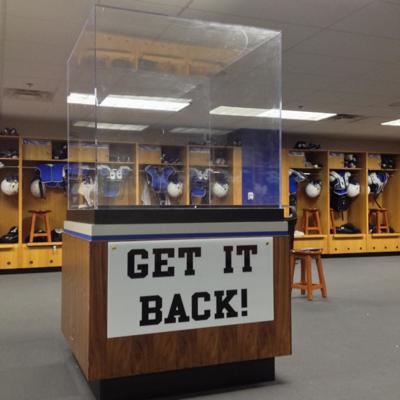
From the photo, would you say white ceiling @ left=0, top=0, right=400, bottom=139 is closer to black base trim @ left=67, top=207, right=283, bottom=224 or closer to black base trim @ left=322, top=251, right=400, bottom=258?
black base trim @ left=67, top=207, right=283, bottom=224

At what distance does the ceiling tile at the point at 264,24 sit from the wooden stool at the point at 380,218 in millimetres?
6549

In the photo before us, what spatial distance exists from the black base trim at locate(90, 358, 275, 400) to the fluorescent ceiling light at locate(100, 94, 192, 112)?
329 centimetres

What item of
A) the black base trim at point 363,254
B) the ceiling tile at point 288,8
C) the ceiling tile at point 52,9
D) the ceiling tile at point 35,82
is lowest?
the black base trim at point 363,254

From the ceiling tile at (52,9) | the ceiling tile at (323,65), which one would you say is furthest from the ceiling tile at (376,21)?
the ceiling tile at (52,9)

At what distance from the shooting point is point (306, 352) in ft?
10.4

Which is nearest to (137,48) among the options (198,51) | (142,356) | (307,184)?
(198,51)

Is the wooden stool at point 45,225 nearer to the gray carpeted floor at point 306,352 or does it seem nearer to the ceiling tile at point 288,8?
the gray carpeted floor at point 306,352

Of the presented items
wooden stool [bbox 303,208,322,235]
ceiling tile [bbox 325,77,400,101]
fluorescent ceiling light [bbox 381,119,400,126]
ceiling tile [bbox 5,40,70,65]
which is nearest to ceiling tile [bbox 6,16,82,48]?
ceiling tile [bbox 5,40,70,65]

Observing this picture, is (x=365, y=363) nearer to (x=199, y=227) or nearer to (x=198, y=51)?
(x=199, y=227)

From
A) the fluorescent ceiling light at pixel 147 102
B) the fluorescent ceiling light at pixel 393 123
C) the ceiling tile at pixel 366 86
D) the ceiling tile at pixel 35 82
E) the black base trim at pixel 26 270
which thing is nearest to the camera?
the fluorescent ceiling light at pixel 147 102

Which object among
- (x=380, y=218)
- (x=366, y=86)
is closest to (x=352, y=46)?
(x=366, y=86)

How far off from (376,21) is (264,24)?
864 mm

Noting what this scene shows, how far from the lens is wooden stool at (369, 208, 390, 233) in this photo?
391 inches

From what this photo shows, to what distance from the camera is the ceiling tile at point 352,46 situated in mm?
4180
